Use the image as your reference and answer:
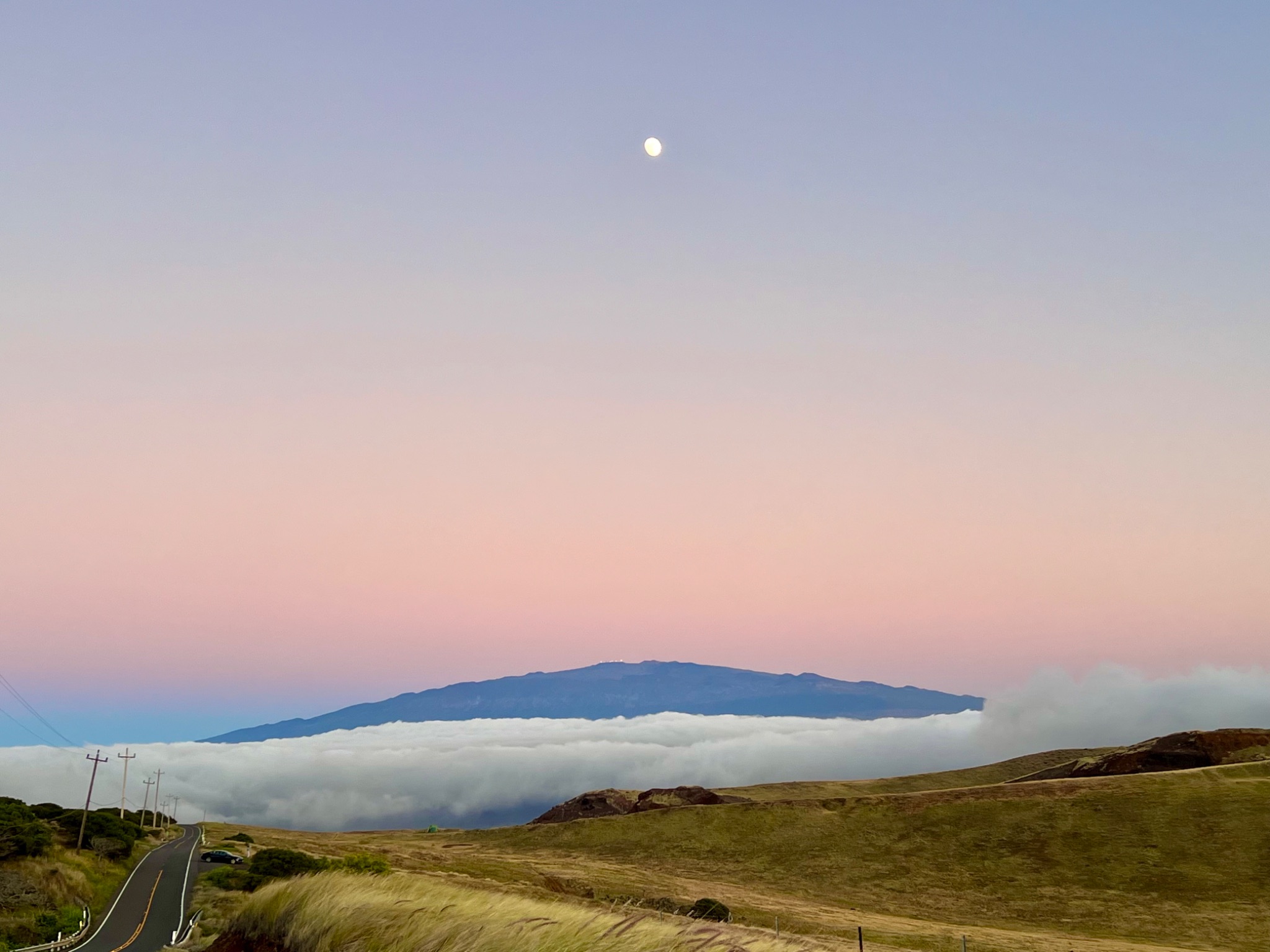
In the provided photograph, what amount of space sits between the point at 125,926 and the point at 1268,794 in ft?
351

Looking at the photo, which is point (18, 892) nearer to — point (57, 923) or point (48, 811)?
point (57, 923)

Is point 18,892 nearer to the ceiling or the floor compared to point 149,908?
nearer to the ceiling

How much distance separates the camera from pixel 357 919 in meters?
10.5

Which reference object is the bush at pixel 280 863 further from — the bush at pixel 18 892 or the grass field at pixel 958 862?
the bush at pixel 18 892

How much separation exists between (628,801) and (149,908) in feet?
392

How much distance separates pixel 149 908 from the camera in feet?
195

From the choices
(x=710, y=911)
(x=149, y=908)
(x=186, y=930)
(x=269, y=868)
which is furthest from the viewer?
(x=269, y=868)

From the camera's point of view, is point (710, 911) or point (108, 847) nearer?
point (710, 911)

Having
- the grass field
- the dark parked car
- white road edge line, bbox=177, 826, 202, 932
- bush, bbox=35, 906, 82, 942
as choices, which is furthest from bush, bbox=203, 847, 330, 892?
the dark parked car

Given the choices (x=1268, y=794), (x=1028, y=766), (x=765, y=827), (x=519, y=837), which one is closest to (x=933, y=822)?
(x=765, y=827)

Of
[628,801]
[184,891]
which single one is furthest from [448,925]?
[628,801]

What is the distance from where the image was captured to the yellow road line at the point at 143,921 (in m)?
45.8

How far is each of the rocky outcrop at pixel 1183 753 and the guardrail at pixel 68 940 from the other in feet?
400

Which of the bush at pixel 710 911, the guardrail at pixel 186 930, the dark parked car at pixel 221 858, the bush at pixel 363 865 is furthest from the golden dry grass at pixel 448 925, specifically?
the dark parked car at pixel 221 858
